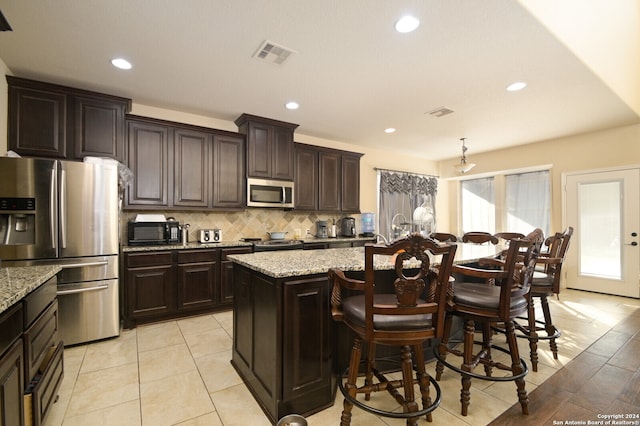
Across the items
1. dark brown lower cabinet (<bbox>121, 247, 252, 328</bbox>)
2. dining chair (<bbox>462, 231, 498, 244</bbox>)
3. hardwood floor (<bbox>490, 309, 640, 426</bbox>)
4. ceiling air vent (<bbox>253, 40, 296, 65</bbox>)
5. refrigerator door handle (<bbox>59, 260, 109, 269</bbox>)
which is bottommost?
hardwood floor (<bbox>490, 309, 640, 426</bbox>)

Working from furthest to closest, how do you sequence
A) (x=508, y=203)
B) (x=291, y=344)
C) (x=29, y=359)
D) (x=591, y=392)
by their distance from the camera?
(x=508, y=203)
(x=591, y=392)
(x=291, y=344)
(x=29, y=359)

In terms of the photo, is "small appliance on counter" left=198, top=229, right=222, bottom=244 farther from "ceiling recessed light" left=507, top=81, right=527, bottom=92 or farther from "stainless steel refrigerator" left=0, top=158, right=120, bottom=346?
"ceiling recessed light" left=507, top=81, right=527, bottom=92

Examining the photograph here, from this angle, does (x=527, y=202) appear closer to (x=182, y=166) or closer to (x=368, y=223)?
(x=368, y=223)

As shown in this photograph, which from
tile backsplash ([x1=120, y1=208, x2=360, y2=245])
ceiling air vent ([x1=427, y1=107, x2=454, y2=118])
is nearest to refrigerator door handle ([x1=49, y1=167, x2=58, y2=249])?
tile backsplash ([x1=120, y1=208, x2=360, y2=245])

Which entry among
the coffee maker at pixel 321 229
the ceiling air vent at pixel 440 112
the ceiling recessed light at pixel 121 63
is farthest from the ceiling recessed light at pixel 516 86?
the ceiling recessed light at pixel 121 63

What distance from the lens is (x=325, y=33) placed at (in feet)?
7.50

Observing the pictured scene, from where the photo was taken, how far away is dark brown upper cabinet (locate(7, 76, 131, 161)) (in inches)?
113

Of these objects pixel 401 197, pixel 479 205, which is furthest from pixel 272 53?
pixel 479 205

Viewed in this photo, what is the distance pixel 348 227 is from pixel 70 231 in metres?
3.90

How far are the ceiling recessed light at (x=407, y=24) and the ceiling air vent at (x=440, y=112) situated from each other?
5.96 feet

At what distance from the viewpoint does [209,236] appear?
401 cm

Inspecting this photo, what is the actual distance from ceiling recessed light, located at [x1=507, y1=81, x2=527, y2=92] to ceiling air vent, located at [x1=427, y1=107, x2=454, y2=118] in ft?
2.40

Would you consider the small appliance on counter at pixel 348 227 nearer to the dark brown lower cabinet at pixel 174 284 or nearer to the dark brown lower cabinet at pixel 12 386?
the dark brown lower cabinet at pixel 174 284

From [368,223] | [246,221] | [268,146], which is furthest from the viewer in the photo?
[368,223]
